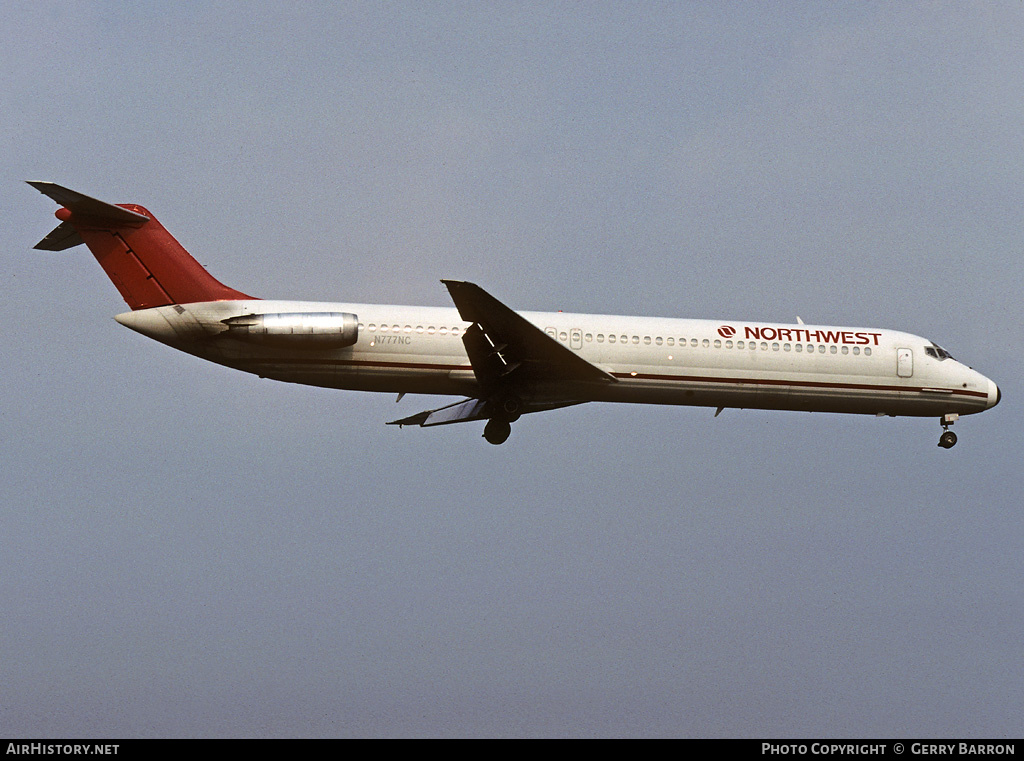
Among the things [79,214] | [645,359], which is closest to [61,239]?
[79,214]

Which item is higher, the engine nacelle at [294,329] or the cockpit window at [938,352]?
the cockpit window at [938,352]

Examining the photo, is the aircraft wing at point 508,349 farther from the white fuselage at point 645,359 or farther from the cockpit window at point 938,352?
the cockpit window at point 938,352

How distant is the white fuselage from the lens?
27047 mm

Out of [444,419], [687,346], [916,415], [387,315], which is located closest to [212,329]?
[387,315]

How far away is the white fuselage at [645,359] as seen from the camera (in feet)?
88.7

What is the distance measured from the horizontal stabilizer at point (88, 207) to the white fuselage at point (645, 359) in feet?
7.03

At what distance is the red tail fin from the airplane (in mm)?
27

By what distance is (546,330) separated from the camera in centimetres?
2830

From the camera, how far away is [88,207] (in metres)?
26.3

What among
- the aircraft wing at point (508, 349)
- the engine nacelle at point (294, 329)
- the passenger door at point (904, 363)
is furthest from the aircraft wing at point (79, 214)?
the passenger door at point (904, 363)

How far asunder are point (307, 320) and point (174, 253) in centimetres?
377

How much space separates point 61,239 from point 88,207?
1.20 metres

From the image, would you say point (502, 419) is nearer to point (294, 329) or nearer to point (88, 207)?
point (294, 329)
